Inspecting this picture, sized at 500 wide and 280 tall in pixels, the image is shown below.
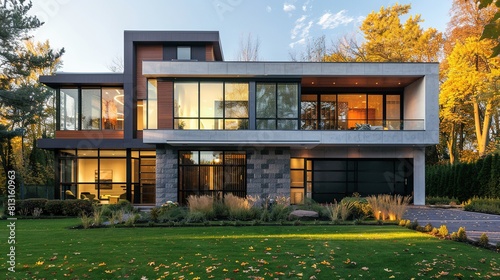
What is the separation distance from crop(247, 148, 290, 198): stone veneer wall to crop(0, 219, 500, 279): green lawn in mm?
7271

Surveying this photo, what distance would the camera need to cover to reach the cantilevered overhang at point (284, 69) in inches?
671

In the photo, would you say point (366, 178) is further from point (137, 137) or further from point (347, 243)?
point (137, 137)

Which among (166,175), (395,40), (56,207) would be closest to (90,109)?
(56,207)

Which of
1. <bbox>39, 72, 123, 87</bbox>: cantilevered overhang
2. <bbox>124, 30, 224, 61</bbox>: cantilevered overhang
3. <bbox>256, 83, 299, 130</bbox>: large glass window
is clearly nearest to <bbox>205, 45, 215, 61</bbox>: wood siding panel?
<bbox>124, 30, 224, 61</bbox>: cantilevered overhang

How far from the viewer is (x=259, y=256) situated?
685 cm

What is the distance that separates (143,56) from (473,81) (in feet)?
79.8

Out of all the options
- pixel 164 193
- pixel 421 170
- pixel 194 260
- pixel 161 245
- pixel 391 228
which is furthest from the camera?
pixel 421 170

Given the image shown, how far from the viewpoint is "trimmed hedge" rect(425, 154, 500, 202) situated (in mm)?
18531

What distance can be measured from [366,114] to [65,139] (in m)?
19.3

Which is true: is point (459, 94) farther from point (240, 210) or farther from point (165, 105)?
point (165, 105)

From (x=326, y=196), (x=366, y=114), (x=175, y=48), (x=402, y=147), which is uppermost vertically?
(x=175, y=48)

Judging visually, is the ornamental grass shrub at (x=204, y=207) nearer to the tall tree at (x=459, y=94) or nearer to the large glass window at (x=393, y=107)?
the large glass window at (x=393, y=107)

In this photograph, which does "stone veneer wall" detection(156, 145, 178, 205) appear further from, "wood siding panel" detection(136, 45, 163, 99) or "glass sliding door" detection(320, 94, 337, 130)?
"glass sliding door" detection(320, 94, 337, 130)

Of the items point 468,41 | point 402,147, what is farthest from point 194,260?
point 468,41
